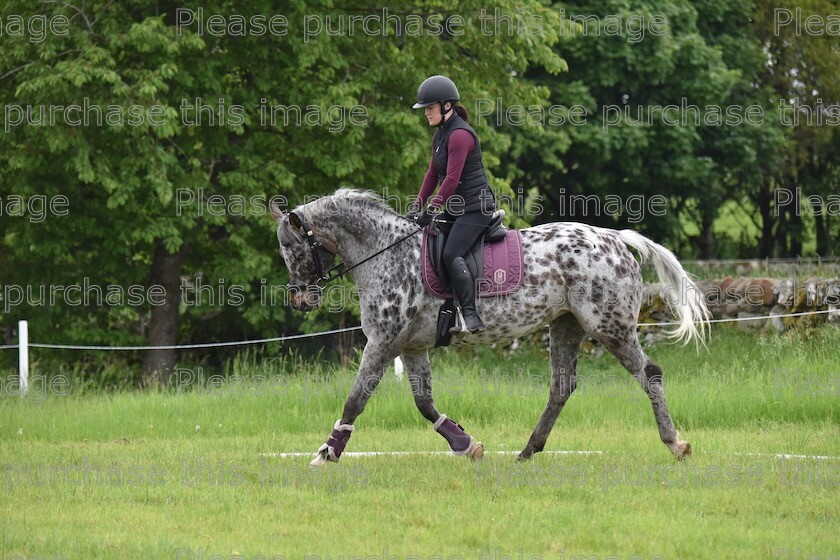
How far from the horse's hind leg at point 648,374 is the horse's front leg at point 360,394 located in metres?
Answer: 2.01

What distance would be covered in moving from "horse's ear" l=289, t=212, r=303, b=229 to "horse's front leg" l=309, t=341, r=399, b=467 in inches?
48.7

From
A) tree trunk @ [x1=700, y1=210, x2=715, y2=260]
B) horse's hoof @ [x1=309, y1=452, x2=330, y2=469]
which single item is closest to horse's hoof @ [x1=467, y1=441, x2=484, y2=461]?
horse's hoof @ [x1=309, y1=452, x2=330, y2=469]

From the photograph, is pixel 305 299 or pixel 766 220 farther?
pixel 766 220

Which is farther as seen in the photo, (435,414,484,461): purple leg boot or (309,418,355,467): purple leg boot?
(435,414,484,461): purple leg boot

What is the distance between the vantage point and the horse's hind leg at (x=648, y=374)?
993 centimetres

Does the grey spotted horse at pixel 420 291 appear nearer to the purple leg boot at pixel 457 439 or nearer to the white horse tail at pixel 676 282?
the purple leg boot at pixel 457 439

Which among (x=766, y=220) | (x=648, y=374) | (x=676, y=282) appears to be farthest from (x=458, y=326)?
(x=766, y=220)

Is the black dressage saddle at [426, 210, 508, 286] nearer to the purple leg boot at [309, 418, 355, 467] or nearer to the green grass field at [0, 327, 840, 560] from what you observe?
the purple leg boot at [309, 418, 355, 467]

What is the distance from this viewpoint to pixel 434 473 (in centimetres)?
944

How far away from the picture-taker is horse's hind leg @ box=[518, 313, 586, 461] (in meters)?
10.2

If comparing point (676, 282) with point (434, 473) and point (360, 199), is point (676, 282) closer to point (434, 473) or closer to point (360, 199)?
point (434, 473)

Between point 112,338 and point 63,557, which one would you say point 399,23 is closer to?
point 112,338

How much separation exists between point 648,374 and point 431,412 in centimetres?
205

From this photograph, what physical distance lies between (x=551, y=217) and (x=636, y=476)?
21.1m
